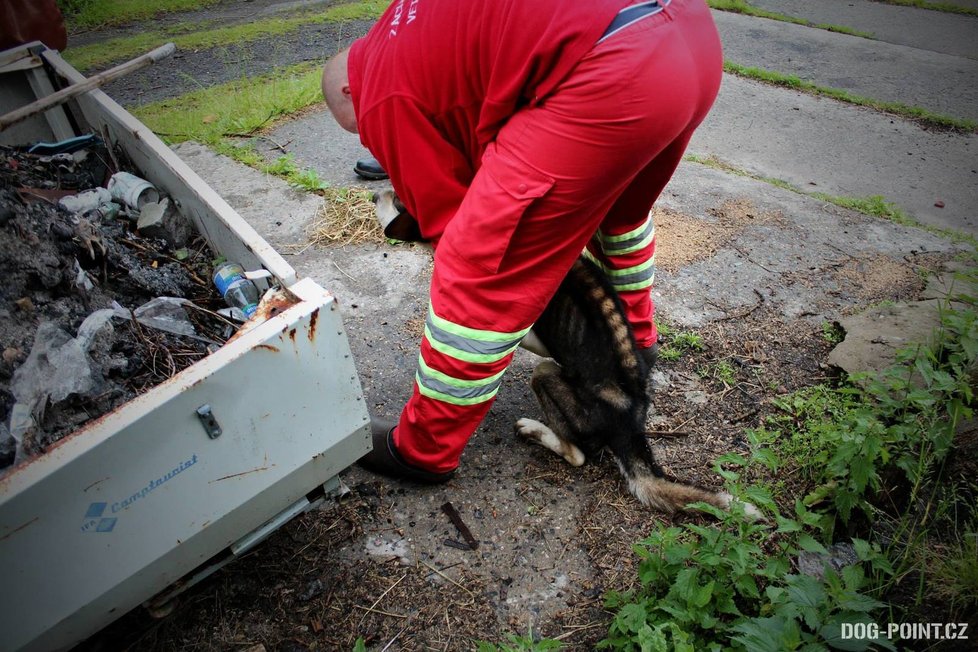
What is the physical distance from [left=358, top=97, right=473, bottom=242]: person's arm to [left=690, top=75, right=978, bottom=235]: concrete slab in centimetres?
372

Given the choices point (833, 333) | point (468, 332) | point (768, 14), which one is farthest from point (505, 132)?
point (768, 14)

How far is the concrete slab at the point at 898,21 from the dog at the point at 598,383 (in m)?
7.62

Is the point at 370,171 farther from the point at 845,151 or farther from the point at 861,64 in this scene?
the point at 861,64

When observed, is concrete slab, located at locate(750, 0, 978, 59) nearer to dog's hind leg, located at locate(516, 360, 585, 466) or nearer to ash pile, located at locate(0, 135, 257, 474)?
dog's hind leg, located at locate(516, 360, 585, 466)

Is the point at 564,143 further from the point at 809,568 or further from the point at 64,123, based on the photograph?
the point at 64,123

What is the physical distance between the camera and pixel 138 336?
76.7 inches

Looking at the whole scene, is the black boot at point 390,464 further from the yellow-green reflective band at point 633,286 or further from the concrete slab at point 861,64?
the concrete slab at point 861,64

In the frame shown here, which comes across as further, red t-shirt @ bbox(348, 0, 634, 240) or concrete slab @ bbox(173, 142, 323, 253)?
concrete slab @ bbox(173, 142, 323, 253)

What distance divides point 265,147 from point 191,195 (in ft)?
9.79

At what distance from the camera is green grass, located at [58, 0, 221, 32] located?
8352 millimetres

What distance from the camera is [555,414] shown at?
2.60m

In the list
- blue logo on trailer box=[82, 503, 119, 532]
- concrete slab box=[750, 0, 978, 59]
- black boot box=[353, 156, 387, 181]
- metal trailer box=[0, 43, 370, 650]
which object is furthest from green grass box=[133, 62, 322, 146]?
concrete slab box=[750, 0, 978, 59]

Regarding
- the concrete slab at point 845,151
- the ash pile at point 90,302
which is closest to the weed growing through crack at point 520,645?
the ash pile at point 90,302

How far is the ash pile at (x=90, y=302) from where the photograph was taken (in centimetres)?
168
